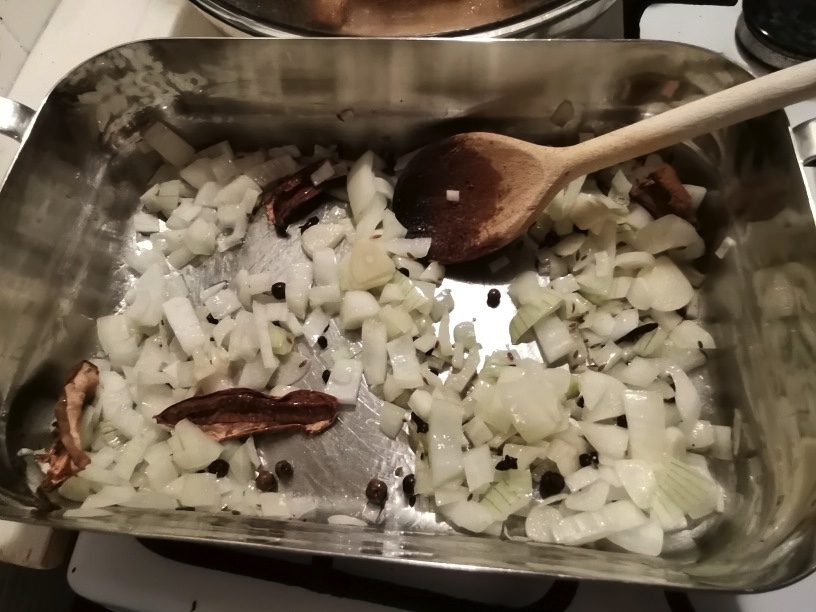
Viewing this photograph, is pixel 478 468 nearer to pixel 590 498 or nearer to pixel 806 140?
pixel 590 498

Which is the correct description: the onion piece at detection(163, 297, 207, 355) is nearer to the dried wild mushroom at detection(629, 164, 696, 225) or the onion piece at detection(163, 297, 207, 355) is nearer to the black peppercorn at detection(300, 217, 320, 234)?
the black peppercorn at detection(300, 217, 320, 234)

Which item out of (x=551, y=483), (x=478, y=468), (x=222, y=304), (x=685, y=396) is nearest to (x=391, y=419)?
(x=478, y=468)

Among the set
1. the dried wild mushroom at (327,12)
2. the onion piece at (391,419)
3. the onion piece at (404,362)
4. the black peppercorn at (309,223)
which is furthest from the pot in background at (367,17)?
the onion piece at (391,419)

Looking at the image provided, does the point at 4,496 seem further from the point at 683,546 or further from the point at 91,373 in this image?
the point at 683,546

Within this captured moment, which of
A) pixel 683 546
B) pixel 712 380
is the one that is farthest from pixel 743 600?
pixel 712 380

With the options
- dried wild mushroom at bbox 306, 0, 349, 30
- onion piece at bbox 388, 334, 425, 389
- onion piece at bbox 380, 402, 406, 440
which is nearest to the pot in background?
dried wild mushroom at bbox 306, 0, 349, 30
